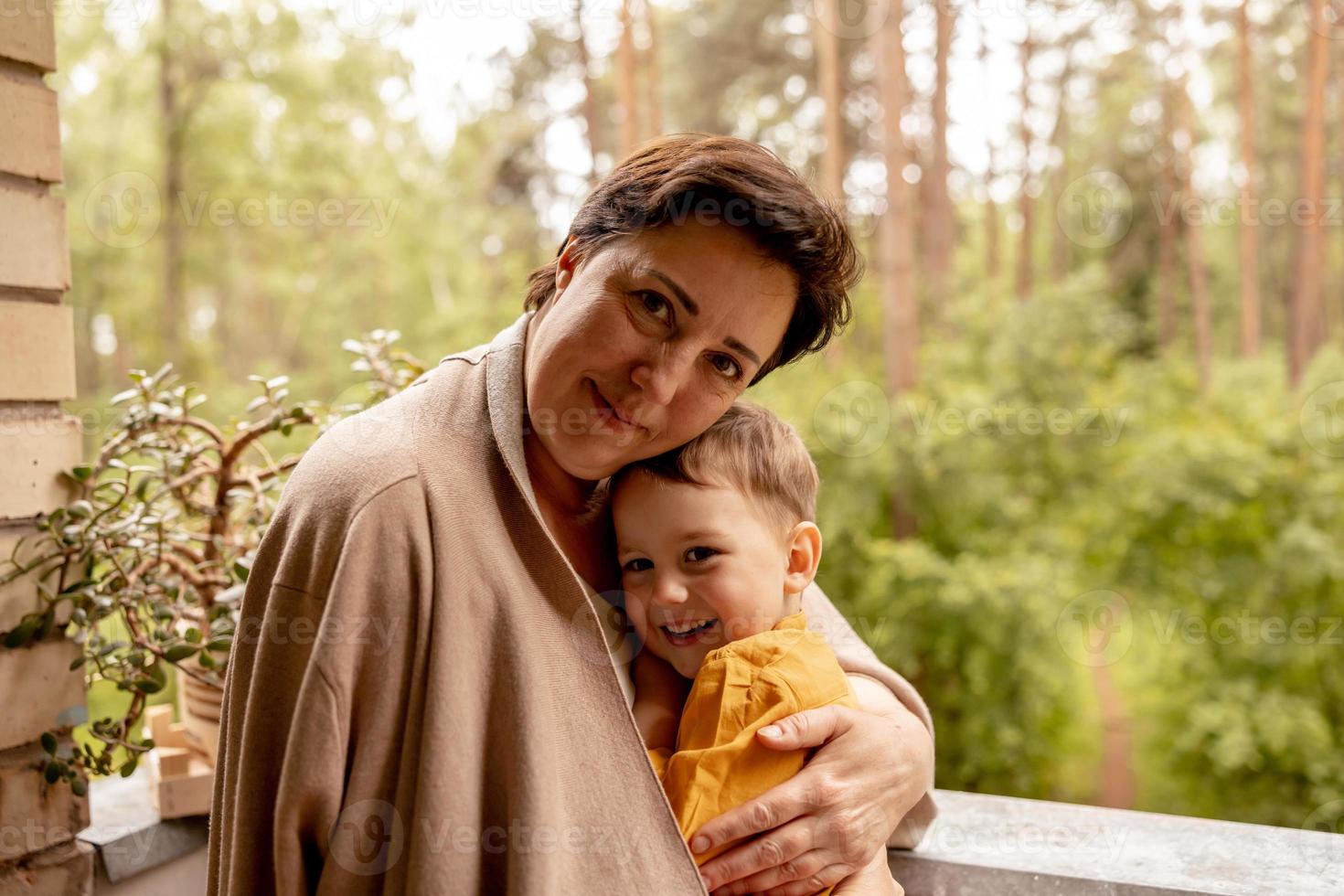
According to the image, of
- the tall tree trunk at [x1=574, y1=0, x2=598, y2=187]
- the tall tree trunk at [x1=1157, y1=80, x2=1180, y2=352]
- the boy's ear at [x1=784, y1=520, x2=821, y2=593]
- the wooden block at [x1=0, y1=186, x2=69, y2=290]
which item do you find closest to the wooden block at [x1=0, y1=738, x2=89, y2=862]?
the wooden block at [x1=0, y1=186, x2=69, y2=290]

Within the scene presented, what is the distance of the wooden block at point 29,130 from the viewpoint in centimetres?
159

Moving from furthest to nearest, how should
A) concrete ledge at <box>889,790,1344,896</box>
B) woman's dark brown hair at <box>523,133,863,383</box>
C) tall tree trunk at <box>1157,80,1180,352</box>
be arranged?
tall tree trunk at <box>1157,80,1180,352</box> < concrete ledge at <box>889,790,1344,896</box> < woman's dark brown hair at <box>523,133,863,383</box>

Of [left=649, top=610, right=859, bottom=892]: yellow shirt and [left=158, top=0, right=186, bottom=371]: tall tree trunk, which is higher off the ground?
[left=158, top=0, right=186, bottom=371]: tall tree trunk

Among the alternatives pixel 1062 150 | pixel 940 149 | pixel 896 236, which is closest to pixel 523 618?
pixel 896 236

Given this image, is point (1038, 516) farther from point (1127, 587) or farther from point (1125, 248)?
point (1125, 248)

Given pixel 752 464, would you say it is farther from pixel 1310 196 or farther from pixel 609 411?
pixel 1310 196

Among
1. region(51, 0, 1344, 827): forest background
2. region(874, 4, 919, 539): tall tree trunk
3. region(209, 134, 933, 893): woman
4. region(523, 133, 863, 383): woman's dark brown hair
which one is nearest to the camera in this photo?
region(209, 134, 933, 893): woman

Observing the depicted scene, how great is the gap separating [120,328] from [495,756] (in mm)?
10144

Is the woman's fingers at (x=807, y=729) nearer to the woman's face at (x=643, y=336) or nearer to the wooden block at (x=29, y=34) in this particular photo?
the woman's face at (x=643, y=336)

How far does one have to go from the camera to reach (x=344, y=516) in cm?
110

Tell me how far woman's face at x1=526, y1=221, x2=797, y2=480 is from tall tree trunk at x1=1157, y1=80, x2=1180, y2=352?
1303 centimetres

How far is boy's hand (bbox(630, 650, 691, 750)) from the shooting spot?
56.5 inches

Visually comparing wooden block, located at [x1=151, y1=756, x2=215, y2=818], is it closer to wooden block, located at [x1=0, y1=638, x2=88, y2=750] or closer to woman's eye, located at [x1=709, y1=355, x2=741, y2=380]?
wooden block, located at [x1=0, y1=638, x2=88, y2=750]

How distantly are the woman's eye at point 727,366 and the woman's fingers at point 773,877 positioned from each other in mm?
657
